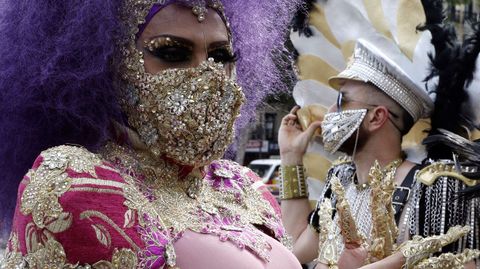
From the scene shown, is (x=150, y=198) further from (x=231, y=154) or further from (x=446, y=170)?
(x=446, y=170)

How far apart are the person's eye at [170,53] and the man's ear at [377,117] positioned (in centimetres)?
211

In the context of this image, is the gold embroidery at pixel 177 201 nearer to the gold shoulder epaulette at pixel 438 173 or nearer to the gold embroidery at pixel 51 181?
the gold embroidery at pixel 51 181

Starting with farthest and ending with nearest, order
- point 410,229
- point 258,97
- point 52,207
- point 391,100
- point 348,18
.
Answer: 1. point 348,18
2. point 391,100
3. point 410,229
4. point 258,97
5. point 52,207

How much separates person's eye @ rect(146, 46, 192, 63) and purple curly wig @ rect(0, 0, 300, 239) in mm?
104

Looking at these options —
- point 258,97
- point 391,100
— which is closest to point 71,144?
point 258,97

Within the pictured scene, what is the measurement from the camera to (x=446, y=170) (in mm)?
3605

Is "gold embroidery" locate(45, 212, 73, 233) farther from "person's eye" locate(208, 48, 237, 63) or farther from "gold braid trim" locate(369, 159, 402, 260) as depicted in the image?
"gold braid trim" locate(369, 159, 402, 260)

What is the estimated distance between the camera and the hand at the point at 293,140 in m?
4.50

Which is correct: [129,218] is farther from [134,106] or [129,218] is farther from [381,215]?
[381,215]

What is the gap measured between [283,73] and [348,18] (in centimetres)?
189

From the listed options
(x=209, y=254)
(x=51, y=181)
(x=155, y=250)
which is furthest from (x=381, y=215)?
(x=51, y=181)

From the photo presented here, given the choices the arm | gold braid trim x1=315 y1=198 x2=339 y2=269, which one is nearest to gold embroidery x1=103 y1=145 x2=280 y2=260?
gold braid trim x1=315 y1=198 x2=339 y2=269

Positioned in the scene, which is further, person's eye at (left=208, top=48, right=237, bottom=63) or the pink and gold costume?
person's eye at (left=208, top=48, right=237, bottom=63)

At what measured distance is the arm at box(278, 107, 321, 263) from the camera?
4164 millimetres
